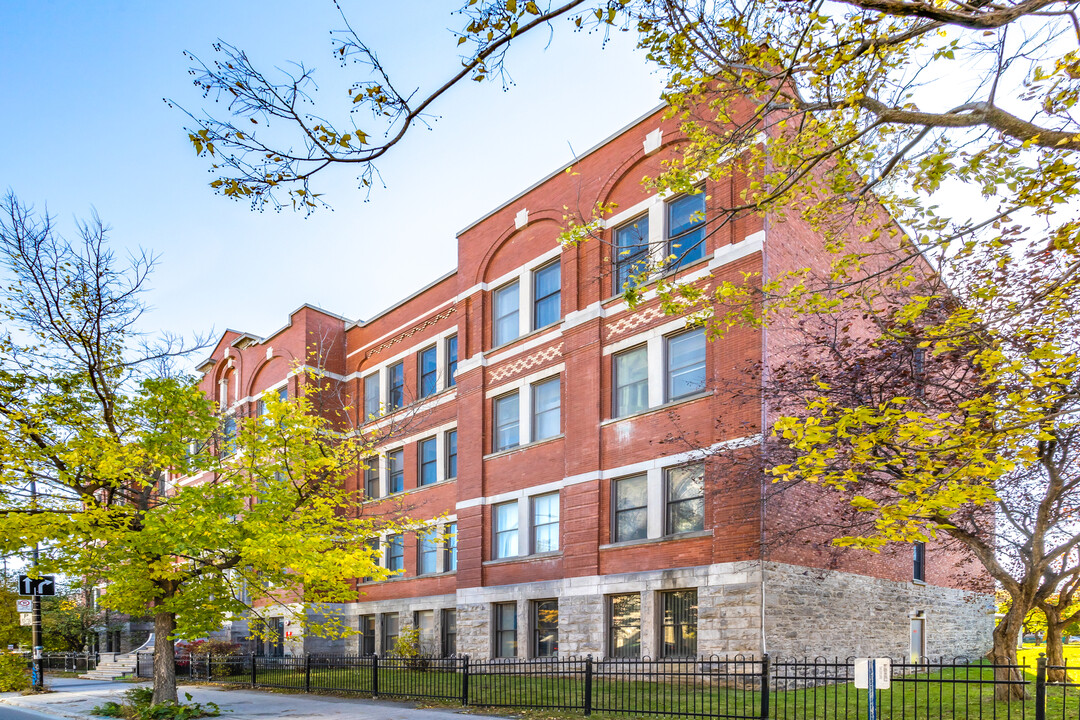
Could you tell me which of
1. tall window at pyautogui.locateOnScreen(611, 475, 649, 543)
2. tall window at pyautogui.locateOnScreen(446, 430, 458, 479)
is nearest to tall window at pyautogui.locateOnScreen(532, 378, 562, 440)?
tall window at pyautogui.locateOnScreen(611, 475, 649, 543)

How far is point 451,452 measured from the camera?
94.2 feet

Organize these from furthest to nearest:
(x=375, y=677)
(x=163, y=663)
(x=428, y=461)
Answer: (x=428, y=461) → (x=375, y=677) → (x=163, y=663)

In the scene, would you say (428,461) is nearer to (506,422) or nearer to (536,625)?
(506,422)

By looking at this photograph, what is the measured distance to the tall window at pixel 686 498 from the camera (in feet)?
63.0

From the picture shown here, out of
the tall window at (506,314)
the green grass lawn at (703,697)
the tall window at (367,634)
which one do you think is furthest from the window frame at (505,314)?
the tall window at (367,634)

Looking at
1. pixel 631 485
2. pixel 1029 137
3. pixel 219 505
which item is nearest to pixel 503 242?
pixel 631 485

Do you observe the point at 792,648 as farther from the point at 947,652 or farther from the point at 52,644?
the point at 52,644

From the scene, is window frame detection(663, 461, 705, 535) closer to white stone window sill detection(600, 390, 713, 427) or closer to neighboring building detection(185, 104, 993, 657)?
neighboring building detection(185, 104, 993, 657)

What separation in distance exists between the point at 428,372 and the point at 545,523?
30.6ft

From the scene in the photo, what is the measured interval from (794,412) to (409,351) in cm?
1634

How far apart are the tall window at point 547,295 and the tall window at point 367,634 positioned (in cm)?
1388

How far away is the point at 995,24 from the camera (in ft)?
25.8

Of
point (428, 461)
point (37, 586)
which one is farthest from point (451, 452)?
point (37, 586)

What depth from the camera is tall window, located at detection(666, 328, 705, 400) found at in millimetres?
19734
